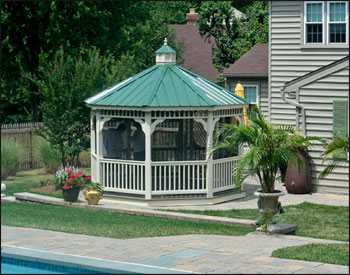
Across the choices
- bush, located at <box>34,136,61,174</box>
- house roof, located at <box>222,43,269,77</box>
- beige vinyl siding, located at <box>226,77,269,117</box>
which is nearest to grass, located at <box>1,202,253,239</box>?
bush, located at <box>34,136,61,174</box>

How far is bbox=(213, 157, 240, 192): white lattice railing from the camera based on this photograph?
1684 centimetres

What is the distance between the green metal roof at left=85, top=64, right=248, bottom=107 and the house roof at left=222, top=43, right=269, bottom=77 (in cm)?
554

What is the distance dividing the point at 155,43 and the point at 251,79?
336 inches

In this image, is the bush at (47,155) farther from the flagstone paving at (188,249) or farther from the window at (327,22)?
the flagstone paving at (188,249)

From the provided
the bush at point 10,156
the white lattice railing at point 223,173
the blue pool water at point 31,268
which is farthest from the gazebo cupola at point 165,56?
the blue pool water at point 31,268

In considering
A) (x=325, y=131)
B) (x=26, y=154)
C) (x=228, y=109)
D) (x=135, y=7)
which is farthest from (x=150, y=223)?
(x=135, y=7)

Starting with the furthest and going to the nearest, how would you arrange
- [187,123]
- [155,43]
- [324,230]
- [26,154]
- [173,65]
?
1. [155,43]
2. [26,154]
3. [187,123]
4. [173,65]
5. [324,230]

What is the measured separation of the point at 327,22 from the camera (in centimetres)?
1939

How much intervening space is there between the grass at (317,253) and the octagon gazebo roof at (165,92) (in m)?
6.40

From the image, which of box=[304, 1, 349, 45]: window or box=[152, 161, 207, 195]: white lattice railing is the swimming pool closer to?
box=[152, 161, 207, 195]: white lattice railing

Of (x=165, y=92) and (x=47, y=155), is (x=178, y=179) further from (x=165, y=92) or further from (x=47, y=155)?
(x=47, y=155)

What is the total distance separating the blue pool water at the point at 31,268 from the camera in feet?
31.2

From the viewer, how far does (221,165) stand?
16938 millimetres

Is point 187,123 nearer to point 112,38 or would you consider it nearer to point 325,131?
point 325,131
